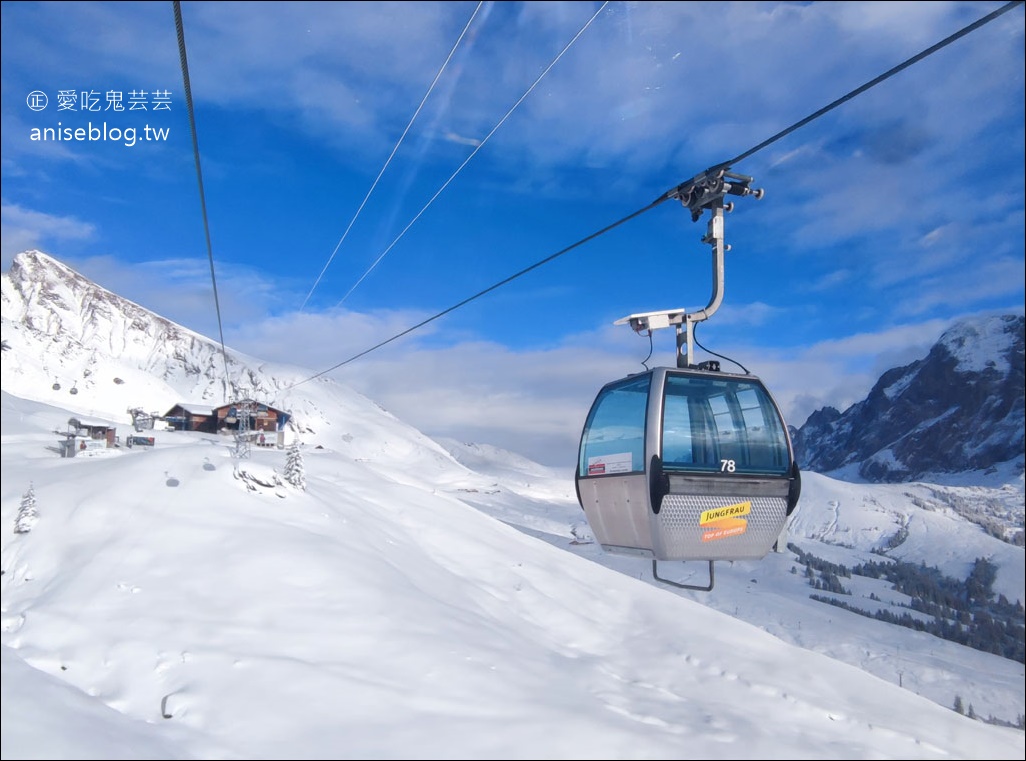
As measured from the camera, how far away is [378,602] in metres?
30.2

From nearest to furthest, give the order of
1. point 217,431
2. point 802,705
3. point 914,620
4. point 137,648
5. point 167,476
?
point 137,648 < point 167,476 < point 802,705 < point 217,431 < point 914,620

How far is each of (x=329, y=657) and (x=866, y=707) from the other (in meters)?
42.2

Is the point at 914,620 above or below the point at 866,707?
below

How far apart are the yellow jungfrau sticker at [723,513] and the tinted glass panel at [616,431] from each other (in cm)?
76

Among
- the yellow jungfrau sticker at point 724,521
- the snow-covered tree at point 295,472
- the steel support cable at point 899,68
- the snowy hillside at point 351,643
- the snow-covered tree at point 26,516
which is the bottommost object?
the snowy hillside at point 351,643

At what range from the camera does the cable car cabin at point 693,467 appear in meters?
6.23

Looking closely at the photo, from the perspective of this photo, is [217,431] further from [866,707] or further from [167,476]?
[866,707]

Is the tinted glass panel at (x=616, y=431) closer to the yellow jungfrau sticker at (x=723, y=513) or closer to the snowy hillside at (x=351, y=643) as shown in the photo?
the yellow jungfrau sticker at (x=723, y=513)

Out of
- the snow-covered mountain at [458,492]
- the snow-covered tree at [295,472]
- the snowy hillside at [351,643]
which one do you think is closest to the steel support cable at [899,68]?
the snowy hillside at [351,643]

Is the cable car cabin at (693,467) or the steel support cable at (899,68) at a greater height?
the steel support cable at (899,68)

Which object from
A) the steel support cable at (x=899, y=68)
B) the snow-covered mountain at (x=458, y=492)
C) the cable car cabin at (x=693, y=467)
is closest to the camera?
the steel support cable at (x=899, y=68)

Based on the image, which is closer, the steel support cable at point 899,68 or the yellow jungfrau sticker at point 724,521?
the steel support cable at point 899,68

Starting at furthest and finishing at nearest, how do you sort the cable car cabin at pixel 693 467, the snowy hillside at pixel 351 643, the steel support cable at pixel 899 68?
the snowy hillside at pixel 351 643
the cable car cabin at pixel 693 467
the steel support cable at pixel 899 68

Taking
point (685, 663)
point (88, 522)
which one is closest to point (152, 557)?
point (88, 522)
